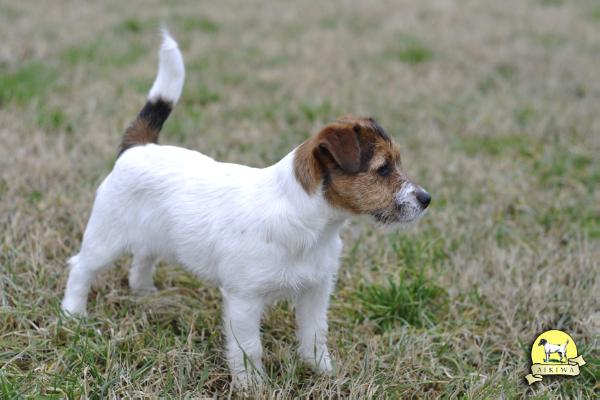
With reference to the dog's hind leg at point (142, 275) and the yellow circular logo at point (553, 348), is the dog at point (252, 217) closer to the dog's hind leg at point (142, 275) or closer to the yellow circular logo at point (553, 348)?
the dog's hind leg at point (142, 275)

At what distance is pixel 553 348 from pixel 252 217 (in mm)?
1962

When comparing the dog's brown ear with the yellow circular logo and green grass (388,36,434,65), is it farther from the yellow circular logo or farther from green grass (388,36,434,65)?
green grass (388,36,434,65)

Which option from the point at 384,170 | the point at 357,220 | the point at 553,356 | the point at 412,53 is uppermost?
the point at 384,170

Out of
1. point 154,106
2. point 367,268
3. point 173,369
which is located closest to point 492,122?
point 367,268

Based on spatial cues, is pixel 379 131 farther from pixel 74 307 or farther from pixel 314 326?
pixel 74 307

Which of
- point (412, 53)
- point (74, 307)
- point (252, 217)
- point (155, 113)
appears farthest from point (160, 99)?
point (412, 53)

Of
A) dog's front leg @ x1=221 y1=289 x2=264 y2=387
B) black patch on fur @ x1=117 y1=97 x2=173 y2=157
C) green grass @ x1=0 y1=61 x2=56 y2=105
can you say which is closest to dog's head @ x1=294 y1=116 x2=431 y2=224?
dog's front leg @ x1=221 y1=289 x2=264 y2=387

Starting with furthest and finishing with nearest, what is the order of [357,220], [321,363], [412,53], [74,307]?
[412,53], [357,220], [74,307], [321,363]

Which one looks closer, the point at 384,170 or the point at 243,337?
the point at 384,170

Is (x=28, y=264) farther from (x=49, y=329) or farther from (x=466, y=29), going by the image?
(x=466, y=29)

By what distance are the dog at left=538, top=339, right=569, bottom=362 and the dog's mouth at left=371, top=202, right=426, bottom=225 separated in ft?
4.05

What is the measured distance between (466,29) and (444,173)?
18.1 feet

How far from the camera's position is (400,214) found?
325cm

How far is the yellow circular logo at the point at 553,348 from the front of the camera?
368 cm
